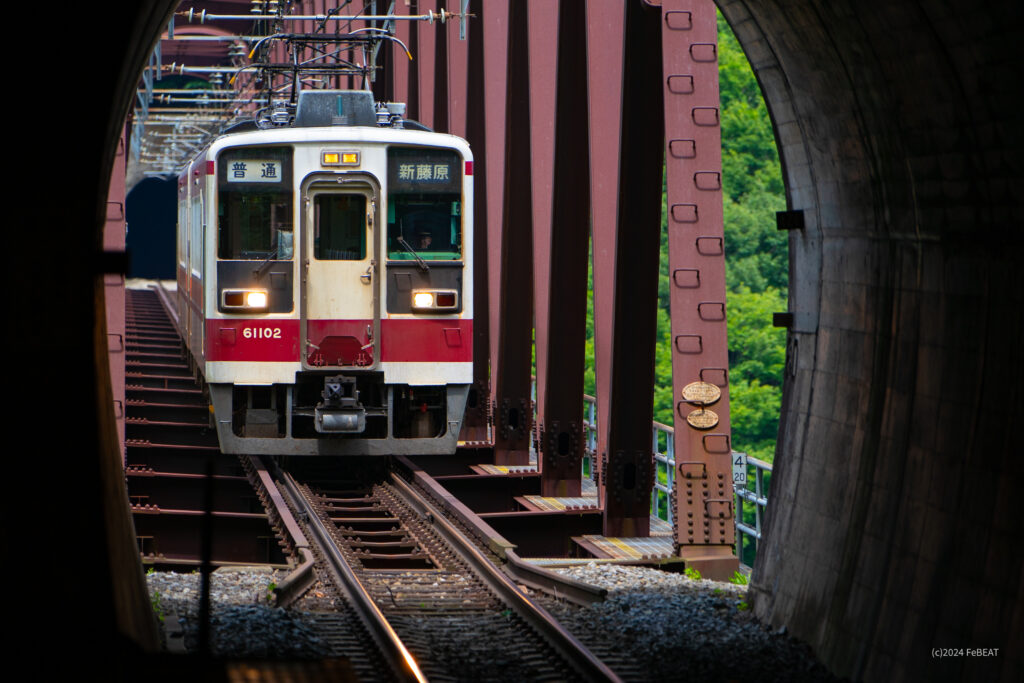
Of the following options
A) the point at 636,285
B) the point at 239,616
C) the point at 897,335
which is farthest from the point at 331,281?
the point at 897,335

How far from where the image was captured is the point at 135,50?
6250 millimetres

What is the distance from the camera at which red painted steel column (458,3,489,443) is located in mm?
16375

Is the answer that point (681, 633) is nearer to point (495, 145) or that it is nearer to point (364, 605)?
point (364, 605)

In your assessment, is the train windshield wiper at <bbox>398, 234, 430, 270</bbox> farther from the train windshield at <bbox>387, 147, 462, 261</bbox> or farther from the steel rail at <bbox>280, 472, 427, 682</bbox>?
the steel rail at <bbox>280, 472, 427, 682</bbox>

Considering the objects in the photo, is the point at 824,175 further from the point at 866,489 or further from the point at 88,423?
the point at 88,423

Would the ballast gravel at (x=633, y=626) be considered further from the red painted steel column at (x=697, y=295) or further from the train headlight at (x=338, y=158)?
the train headlight at (x=338, y=158)

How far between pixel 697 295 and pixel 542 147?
348 cm

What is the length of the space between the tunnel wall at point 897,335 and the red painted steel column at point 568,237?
12.2 feet

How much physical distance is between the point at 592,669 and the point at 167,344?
2043cm

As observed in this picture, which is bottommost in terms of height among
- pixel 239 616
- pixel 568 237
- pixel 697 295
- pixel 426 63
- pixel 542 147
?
pixel 239 616

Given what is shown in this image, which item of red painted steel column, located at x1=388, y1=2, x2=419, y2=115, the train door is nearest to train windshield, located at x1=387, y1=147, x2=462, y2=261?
the train door

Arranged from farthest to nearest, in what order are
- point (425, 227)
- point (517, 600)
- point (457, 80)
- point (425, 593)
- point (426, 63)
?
point (426, 63) < point (457, 80) < point (425, 227) < point (425, 593) < point (517, 600)

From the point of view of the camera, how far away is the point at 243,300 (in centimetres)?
1221

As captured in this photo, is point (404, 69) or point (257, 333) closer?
point (257, 333)
